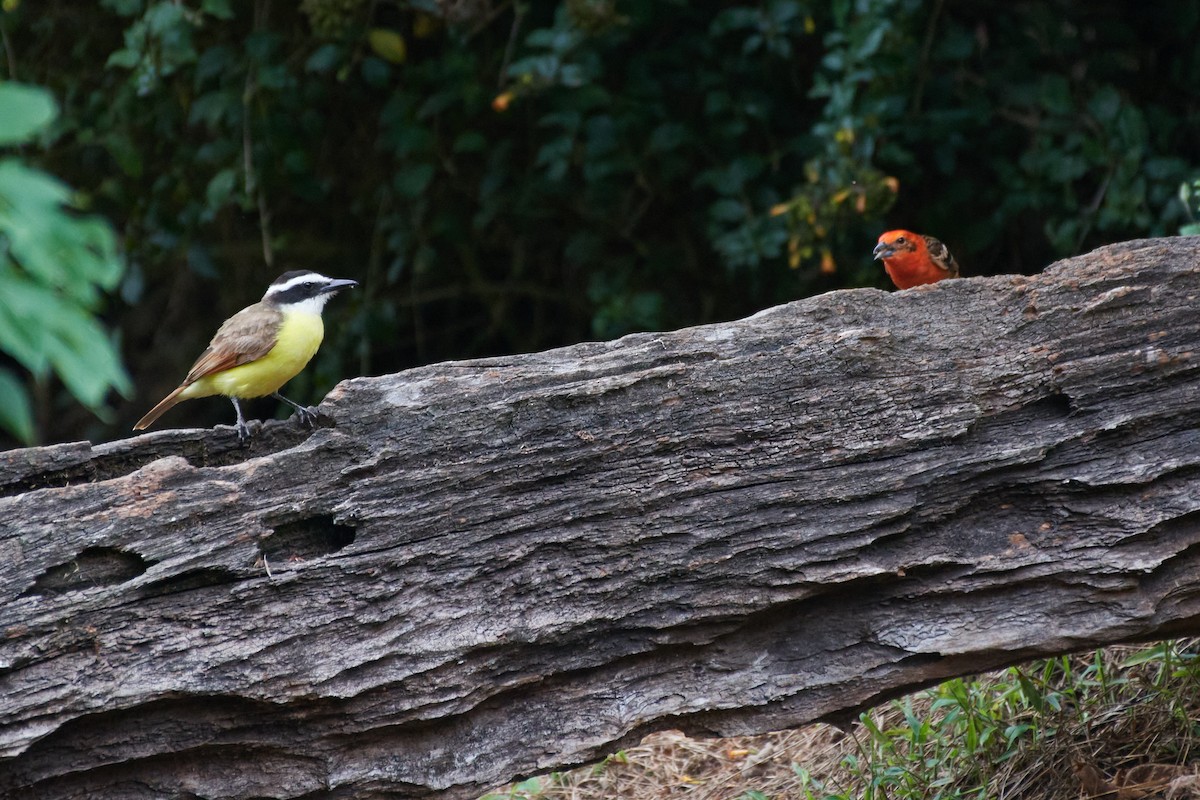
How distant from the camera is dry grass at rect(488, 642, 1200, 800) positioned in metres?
4.38

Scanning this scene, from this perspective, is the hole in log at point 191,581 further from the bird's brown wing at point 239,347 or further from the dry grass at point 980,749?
the dry grass at point 980,749

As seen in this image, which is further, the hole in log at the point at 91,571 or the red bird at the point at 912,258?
the red bird at the point at 912,258

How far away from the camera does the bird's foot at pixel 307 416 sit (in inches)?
149

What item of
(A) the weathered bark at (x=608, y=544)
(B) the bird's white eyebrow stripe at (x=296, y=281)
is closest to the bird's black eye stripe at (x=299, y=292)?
(B) the bird's white eyebrow stripe at (x=296, y=281)

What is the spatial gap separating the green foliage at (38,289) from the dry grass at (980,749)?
383 centimetres

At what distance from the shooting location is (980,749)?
462 cm

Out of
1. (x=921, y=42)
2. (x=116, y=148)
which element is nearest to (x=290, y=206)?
(x=116, y=148)

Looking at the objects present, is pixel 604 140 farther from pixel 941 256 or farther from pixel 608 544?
pixel 608 544

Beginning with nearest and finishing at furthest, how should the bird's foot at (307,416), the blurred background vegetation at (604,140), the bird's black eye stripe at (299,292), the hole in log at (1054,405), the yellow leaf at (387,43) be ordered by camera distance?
the bird's foot at (307,416) < the hole in log at (1054,405) < the bird's black eye stripe at (299,292) < the blurred background vegetation at (604,140) < the yellow leaf at (387,43)

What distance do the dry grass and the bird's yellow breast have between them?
2048 millimetres

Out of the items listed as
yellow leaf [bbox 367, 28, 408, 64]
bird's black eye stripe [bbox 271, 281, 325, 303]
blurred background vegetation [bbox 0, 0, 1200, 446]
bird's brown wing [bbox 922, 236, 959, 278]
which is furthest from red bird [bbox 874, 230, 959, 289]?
yellow leaf [bbox 367, 28, 408, 64]

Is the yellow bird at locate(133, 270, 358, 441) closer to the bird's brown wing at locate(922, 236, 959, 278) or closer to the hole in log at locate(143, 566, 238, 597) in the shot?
the hole in log at locate(143, 566, 238, 597)

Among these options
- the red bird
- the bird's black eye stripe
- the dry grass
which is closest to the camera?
the dry grass

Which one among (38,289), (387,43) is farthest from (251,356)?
(38,289)
